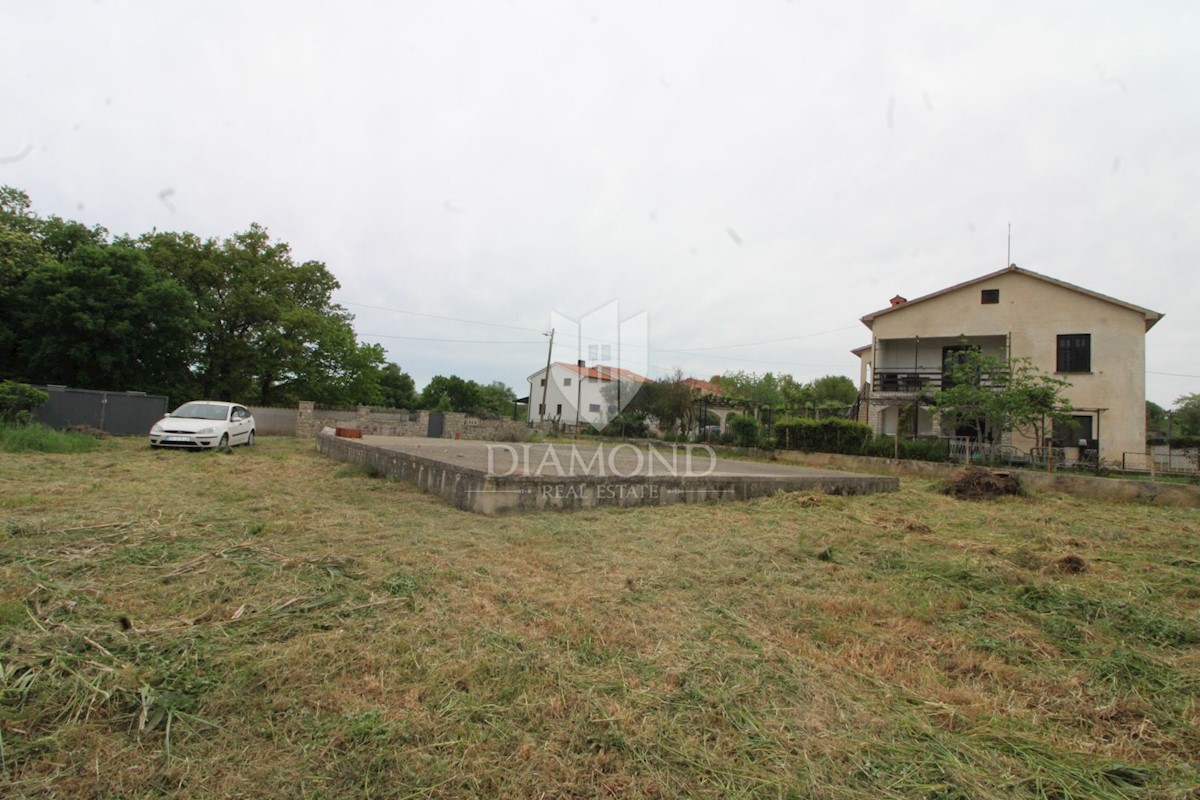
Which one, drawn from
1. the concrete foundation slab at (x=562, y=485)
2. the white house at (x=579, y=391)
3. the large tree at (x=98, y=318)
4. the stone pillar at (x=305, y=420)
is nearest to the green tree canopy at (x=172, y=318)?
the large tree at (x=98, y=318)

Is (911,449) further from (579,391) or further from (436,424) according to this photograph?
(579,391)

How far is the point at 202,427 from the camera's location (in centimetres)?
1027

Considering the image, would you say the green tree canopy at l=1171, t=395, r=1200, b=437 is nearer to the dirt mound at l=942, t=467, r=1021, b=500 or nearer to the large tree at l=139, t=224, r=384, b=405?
the dirt mound at l=942, t=467, r=1021, b=500

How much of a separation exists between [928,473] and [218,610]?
45.8 feet

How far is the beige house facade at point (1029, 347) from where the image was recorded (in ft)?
53.0

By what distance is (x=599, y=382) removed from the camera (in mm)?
38938

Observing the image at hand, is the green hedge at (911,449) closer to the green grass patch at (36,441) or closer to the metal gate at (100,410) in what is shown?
the green grass patch at (36,441)

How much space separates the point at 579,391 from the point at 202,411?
2680 centimetres

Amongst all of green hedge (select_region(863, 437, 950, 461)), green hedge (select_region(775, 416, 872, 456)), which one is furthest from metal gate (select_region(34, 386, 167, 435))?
green hedge (select_region(863, 437, 950, 461))

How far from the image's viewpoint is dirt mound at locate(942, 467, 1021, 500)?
9.10m

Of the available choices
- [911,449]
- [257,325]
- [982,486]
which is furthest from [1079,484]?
[257,325]

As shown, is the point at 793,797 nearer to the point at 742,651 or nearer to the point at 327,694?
the point at 742,651

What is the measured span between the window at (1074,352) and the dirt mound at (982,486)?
10681 mm

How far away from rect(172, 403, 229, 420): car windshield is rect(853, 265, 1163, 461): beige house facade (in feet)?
60.2
